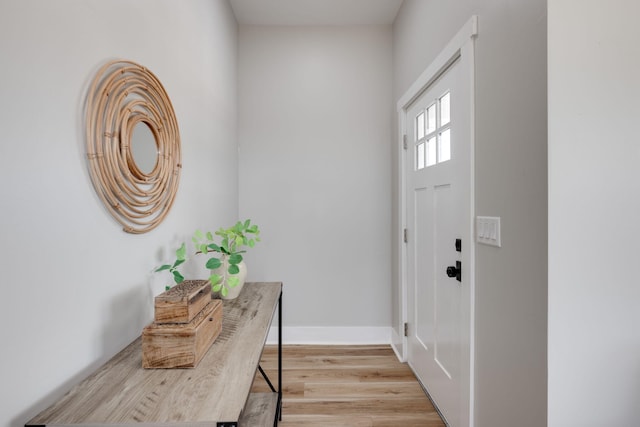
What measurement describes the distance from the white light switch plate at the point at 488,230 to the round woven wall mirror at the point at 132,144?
1285 mm

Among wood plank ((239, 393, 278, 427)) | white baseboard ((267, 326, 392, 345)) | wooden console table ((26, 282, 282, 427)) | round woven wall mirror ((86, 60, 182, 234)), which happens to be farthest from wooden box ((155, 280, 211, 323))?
white baseboard ((267, 326, 392, 345))

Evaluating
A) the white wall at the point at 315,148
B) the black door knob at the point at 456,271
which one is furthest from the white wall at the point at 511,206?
the white wall at the point at 315,148

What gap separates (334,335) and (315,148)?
1.61 m

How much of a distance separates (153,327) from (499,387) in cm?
123

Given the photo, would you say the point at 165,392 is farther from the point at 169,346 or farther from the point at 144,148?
the point at 144,148

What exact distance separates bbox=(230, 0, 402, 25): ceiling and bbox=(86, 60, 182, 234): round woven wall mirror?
5.43ft

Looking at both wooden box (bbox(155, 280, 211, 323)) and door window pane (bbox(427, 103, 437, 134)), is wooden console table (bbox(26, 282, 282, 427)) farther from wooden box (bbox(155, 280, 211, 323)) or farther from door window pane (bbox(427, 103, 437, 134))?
door window pane (bbox(427, 103, 437, 134))

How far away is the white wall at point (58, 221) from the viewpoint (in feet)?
2.35

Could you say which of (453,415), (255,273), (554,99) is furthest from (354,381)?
(554,99)

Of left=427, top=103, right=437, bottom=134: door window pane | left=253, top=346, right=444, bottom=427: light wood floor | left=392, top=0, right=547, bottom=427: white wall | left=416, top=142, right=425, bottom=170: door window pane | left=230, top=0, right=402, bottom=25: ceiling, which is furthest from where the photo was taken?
left=230, top=0, right=402, bottom=25: ceiling

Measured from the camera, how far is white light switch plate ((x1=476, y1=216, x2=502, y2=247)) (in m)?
1.26

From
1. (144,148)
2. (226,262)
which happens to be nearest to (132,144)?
(144,148)

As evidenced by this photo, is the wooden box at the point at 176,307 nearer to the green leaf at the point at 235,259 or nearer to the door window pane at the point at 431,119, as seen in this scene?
the green leaf at the point at 235,259

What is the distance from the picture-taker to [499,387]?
127 centimetres
